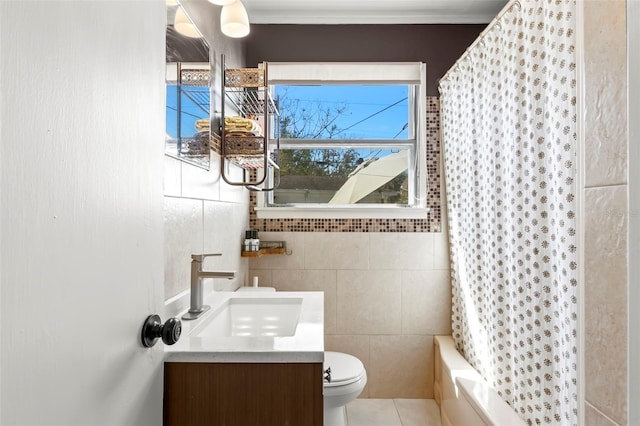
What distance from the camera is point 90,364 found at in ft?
1.97

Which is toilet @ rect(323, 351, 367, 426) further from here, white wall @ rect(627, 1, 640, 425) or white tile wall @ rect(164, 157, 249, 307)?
white wall @ rect(627, 1, 640, 425)

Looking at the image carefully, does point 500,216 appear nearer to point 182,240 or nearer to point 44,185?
point 182,240

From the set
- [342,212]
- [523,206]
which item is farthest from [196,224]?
[523,206]

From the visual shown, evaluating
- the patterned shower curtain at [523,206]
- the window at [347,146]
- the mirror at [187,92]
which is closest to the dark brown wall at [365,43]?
the window at [347,146]

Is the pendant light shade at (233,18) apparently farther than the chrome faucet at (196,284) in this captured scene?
Yes

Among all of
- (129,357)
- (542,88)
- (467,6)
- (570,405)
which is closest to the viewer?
(129,357)

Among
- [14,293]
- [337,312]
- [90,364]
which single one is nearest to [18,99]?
[14,293]

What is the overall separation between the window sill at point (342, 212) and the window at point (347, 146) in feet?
0.26

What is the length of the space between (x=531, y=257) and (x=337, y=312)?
1400 mm

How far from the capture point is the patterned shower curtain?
1383 mm

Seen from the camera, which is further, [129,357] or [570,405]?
[570,405]

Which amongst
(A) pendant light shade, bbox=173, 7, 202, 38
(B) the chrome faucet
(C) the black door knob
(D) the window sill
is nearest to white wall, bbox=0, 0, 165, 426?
(C) the black door knob

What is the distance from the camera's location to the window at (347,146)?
2.76 m

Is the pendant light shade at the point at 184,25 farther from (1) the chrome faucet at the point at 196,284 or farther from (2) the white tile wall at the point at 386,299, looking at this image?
(2) the white tile wall at the point at 386,299
